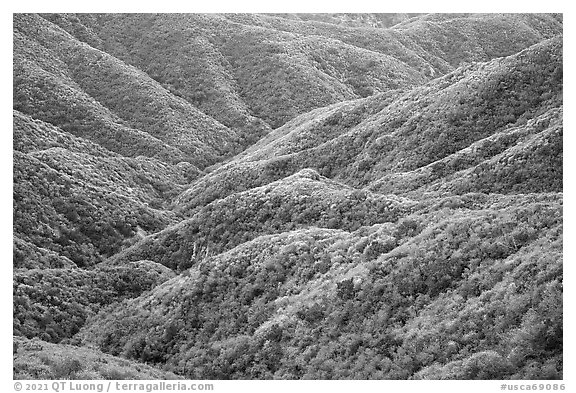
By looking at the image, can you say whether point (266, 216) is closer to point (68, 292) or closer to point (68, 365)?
point (68, 292)

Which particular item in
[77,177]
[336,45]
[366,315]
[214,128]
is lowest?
[366,315]

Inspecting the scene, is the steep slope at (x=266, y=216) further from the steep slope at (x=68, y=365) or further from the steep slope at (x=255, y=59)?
the steep slope at (x=255, y=59)

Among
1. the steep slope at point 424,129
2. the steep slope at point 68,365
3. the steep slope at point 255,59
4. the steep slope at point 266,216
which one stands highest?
the steep slope at point 255,59

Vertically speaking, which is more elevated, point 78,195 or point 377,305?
point 78,195

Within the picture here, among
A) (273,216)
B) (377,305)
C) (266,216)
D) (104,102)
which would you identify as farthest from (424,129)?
(104,102)

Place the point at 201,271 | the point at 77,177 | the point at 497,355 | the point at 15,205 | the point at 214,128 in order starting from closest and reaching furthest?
the point at 497,355
the point at 201,271
the point at 15,205
the point at 77,177
the point at 214,128

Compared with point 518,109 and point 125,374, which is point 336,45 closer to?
point 518,109

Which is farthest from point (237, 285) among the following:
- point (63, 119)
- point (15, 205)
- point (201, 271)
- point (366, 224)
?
point (63, 119)

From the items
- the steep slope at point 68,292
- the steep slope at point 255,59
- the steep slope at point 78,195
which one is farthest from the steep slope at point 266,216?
the steep slope at point 255,59
